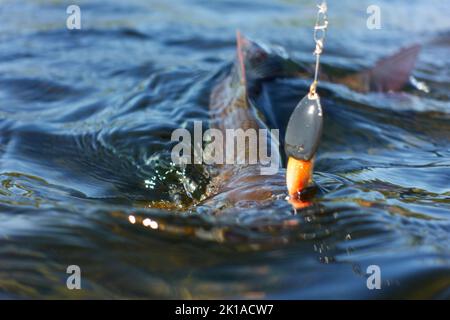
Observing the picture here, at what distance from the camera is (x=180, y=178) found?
9.55 feet

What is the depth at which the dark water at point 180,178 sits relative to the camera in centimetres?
202

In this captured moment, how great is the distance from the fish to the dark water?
85 mm

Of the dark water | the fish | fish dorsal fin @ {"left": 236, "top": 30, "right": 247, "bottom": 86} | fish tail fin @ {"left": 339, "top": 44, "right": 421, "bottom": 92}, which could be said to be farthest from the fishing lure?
fish tail fin @ {"left": 339, "top": 44, "right": 421, "bottom": 92}

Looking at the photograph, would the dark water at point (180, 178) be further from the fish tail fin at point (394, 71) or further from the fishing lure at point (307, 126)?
the fishing lure at point (307, 126)

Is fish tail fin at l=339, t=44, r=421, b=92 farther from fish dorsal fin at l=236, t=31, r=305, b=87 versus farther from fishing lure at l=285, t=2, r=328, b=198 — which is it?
fishing lure at l=285, t=2, r=328, b=198

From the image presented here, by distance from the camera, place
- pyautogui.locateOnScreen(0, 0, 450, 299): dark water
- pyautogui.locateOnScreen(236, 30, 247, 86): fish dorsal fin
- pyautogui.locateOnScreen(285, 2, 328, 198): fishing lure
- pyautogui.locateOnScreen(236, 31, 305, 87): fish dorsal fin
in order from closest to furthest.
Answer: pyautogui.locateOnScreen(285, 2, 328, 198): fishing lure < pyautogui.locateOnScreen(0, 0, 450, 299): dark water < pyautogui.locateOnScreen(236, 30, 247, 86): fish dorsal fin < pyautogui.locateOnScreen(236, 31, 305, 87): fish dorsal fin

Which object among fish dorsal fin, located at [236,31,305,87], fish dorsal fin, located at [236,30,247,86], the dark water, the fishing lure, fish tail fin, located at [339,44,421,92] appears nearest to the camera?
the fishing lure

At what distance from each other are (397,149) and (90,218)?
69.8 inches

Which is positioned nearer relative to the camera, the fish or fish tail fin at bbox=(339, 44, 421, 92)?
the fish

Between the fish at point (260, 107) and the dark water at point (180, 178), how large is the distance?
0.09 m

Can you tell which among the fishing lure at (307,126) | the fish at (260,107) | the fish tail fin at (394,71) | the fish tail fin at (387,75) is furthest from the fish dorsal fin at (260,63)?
the fishing lure at (307,126)

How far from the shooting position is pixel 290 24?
6.10 meters

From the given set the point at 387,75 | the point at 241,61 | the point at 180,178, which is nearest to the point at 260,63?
the point at 241,61

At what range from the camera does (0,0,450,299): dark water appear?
2.02 m
